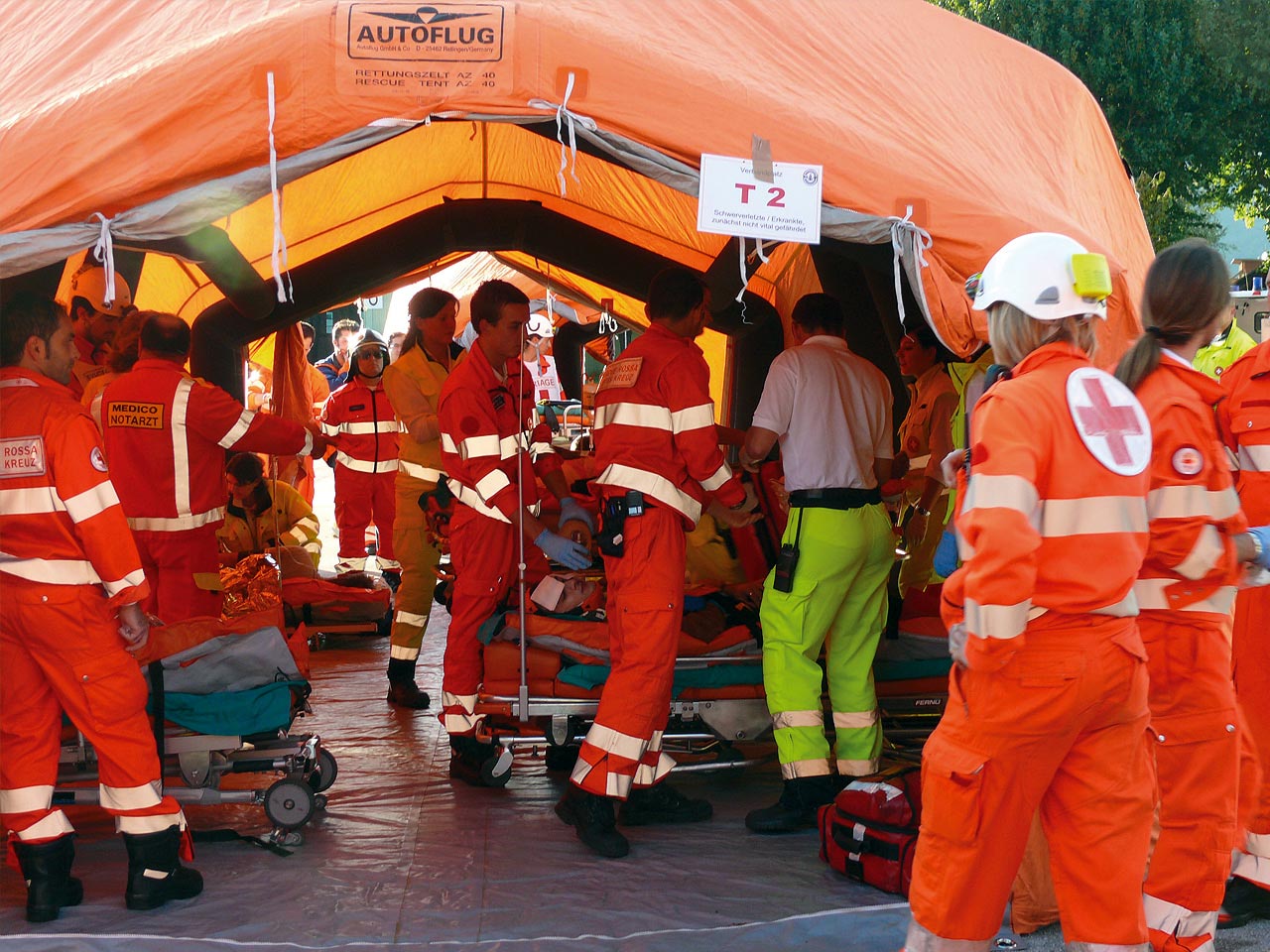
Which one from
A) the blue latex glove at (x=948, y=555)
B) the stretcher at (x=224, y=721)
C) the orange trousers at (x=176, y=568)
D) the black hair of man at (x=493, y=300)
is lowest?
the stretcher at (x=224, y=721)

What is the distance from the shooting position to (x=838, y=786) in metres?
4.86

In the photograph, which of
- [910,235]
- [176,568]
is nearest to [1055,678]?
[910,235]

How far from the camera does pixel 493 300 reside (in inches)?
207

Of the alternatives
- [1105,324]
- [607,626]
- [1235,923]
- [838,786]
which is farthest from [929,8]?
[1235,923]

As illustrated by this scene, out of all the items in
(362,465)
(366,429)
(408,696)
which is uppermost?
(366,429)

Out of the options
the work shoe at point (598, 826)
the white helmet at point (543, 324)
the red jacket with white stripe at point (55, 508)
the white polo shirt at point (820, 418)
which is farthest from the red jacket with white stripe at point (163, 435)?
the white helmet at point (543, 324)

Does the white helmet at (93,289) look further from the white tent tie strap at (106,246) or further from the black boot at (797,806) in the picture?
the black boot at (797,806)

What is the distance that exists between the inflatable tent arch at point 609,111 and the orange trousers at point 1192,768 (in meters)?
1.18

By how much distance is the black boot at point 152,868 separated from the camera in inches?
154

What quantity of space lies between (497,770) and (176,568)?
159 centimetres

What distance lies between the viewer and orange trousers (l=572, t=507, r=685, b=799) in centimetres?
444

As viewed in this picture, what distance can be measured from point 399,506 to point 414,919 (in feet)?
10.6

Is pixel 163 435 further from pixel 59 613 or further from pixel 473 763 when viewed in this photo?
pixel 473 763

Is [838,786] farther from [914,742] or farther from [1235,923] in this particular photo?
[1235,923]
